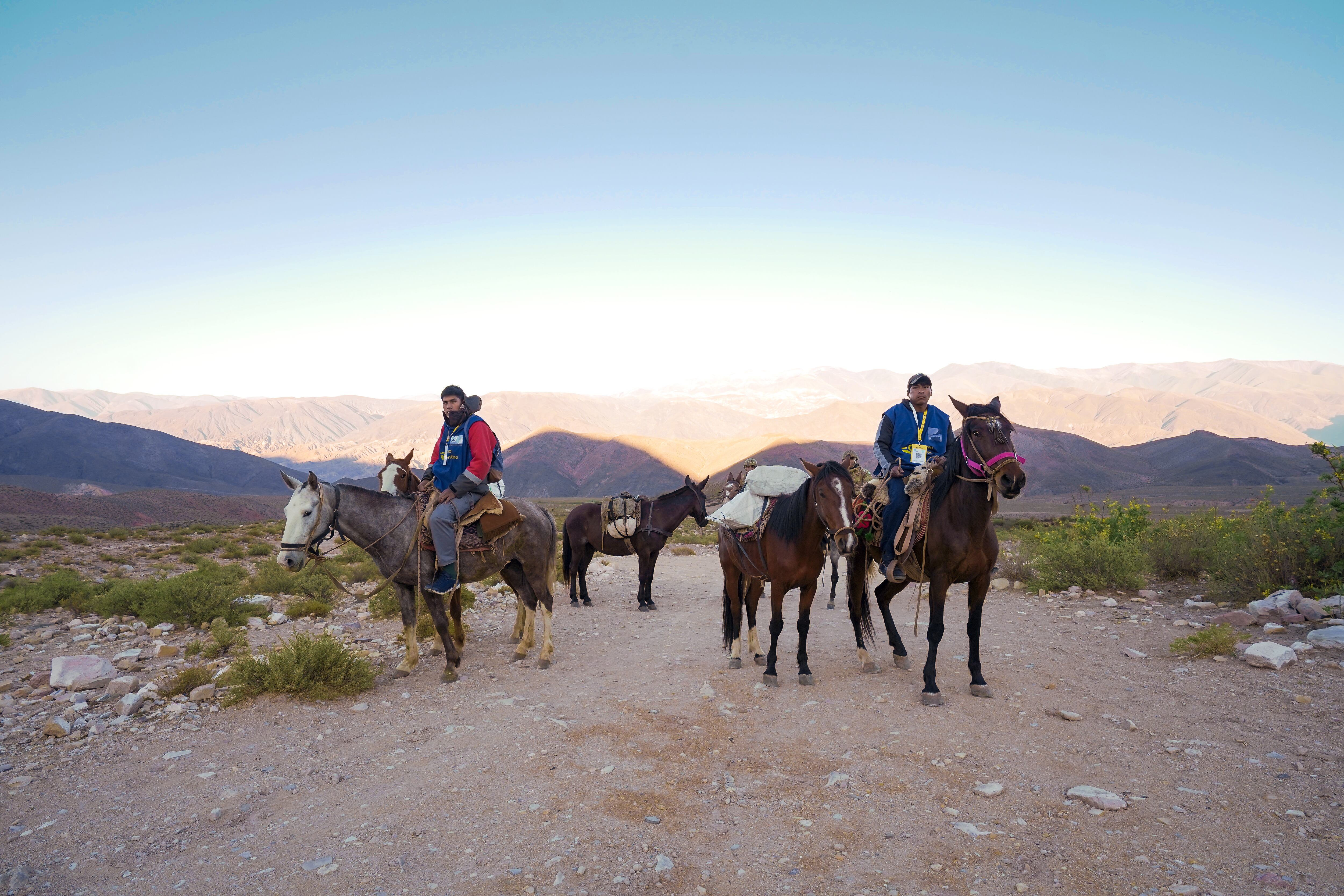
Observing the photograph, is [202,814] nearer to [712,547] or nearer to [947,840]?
[947,840]

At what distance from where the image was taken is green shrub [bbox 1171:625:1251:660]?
6453 millimetres

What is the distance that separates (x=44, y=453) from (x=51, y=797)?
364ft

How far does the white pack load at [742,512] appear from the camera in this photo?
23.1 feet

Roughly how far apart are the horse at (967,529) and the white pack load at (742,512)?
1693 millimetres

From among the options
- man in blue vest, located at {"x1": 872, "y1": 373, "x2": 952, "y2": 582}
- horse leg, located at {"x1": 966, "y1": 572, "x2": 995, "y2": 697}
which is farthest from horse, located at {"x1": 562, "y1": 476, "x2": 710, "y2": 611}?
horse leg, located at {"x1": 966, "y1": 572, "x2": 995, "y2": 697}

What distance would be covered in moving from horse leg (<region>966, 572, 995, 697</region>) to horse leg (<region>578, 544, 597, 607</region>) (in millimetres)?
7320

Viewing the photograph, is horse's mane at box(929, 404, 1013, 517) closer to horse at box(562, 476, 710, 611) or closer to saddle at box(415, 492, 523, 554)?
saddle at box(415, 492, 523, 554)

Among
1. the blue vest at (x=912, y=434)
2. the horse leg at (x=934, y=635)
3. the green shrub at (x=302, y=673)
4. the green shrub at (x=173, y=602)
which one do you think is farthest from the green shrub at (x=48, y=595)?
the blue vest at (x=912, y=434)

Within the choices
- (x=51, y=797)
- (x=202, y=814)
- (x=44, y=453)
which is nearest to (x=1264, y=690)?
(x=202, y=814)

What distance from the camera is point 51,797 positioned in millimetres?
4375

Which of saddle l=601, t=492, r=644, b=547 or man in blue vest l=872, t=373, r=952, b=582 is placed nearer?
man in blue vest l=872, t=373, r=952, b=582

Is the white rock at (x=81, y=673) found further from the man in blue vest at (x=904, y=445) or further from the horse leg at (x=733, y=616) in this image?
the man in blue vest at (x=904, y=445)

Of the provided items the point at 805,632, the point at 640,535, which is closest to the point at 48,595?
the point at 640,535

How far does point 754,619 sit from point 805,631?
122 cm
